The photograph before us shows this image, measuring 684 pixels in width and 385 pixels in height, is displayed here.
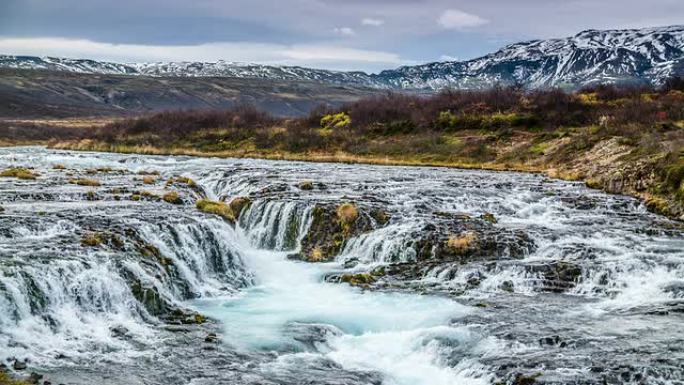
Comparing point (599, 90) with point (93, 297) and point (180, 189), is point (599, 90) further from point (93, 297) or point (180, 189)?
point (93, 297)

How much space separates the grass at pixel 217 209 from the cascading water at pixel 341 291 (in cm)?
58

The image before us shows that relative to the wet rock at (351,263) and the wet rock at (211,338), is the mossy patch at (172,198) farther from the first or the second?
the wet rock at (211,338)

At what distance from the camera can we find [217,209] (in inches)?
1268

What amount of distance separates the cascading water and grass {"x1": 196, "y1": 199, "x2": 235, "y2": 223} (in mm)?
578

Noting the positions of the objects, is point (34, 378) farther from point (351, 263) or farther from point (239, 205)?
point (239, 205)

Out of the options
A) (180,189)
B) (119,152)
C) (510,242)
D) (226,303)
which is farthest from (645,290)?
(119,152)

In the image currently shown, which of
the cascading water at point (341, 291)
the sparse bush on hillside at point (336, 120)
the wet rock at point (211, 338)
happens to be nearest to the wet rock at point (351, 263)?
the cascading water at point (341, 291)

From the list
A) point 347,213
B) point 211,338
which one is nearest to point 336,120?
point 347,213

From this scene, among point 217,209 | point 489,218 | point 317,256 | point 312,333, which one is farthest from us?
point 217,209

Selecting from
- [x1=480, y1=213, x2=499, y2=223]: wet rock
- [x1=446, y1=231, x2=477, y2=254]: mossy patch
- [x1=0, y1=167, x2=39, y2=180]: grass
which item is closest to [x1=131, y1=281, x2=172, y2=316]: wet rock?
[x1=446, y1=231, x2=477, y2=254]: mossy patch

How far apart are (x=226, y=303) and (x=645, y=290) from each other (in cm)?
1331

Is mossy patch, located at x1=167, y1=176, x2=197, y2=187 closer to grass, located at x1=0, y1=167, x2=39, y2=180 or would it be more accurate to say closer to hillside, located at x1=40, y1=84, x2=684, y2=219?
grass, located at x1=0, y1=167, x2=39, y2=180

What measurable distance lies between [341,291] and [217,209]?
438 inches

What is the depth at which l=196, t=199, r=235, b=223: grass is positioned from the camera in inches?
1244
